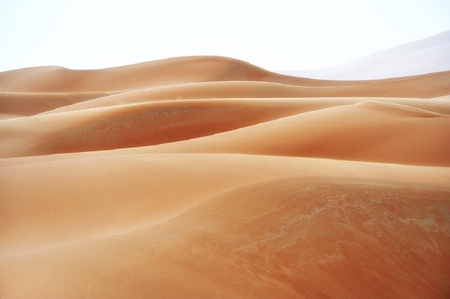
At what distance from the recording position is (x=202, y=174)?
13.4 feet

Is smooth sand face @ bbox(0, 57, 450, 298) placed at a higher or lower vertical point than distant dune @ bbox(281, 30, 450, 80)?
lower

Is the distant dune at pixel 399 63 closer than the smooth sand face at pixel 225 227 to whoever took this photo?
No

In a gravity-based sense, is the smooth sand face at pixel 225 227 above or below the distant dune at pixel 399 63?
below

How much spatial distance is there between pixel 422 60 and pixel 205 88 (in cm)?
4635

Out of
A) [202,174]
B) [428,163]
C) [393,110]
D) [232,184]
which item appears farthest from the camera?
[393,110]

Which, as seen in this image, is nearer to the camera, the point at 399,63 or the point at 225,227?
the point at 225,227

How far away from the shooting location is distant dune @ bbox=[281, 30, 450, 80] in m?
51.9

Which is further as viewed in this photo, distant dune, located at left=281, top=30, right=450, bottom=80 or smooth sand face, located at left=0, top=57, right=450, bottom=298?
distant dune, located at left=281, top=30, right=450, bottom=80

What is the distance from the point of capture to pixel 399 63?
60.3 meters

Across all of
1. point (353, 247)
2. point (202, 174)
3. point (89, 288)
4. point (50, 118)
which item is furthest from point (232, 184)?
point (50, 118)

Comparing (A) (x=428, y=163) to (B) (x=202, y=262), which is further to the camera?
(A) (x=428, y=163)

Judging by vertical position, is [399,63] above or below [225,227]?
above

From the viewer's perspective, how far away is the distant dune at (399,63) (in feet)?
170

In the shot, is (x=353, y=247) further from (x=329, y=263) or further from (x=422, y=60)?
(x=422, y=60)
